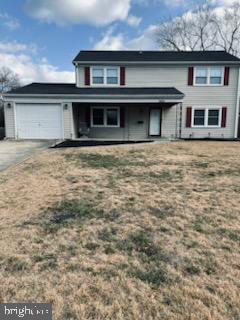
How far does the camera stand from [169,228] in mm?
3893

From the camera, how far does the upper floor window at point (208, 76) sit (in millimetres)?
17250

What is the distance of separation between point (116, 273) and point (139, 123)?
15409mm

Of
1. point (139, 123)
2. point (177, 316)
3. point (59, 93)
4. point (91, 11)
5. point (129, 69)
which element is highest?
point (91, 11)

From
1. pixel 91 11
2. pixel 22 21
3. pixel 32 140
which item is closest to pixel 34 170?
pixel 32 140

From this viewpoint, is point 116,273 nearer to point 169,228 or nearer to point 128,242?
point 128,242

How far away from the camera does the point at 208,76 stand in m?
17.2

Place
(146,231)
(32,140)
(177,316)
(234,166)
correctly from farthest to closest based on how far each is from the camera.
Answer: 1. (32,140)
2. (234,166)
3. (146,231)
4. (177,316)

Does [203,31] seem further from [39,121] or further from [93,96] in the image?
[39,121]

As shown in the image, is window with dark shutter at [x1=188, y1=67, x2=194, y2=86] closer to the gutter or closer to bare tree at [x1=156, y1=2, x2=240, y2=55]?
the gutter

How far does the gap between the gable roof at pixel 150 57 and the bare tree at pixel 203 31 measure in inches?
648

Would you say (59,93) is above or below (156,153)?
above

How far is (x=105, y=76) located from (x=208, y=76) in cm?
682

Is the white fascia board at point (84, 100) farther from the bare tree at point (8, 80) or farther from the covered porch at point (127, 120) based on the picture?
the bare tree at point (8, 80)

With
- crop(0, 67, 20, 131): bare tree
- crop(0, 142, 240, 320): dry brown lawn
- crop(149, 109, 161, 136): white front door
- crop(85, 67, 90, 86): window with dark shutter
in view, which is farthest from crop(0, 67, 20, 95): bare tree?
crop(0, 142, 240, 320): dry brown lawn
